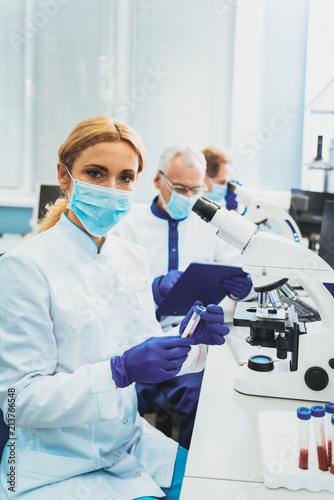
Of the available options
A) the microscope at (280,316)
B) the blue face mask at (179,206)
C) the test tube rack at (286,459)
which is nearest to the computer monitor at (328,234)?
the blue face mask at (179,206)

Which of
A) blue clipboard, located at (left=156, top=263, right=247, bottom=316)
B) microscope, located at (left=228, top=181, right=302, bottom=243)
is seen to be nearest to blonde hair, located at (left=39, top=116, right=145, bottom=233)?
blue clipboard, located at (left=156, top=263, right=247, bottom=316)

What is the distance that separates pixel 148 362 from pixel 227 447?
0.23 metres

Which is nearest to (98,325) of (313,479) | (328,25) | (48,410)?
(48,410)

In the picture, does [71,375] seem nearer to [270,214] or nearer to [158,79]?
[270,214]

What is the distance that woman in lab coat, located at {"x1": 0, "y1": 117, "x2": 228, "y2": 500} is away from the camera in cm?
96

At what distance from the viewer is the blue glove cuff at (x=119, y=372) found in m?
0.98

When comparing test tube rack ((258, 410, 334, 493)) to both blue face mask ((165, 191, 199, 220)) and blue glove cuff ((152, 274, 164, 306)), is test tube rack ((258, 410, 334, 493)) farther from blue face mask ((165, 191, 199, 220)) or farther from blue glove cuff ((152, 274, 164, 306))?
blue face mask ((165, 191, 199, 220))

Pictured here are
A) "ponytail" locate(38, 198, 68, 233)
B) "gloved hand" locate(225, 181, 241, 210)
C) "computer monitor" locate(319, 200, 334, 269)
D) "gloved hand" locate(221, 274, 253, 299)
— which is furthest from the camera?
"gloved hand" locate(225, 181, 241, 210)

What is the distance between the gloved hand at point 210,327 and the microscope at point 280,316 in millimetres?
38

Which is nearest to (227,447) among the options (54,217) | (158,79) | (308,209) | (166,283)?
(54,217)

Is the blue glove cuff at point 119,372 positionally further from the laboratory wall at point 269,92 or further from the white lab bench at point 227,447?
the laboratory wall at point 269,92

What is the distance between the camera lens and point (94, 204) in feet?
3.97

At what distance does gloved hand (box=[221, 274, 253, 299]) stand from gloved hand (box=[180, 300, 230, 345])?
0.54 m

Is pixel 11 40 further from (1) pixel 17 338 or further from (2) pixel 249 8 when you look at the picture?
(1) pixel 17 338
